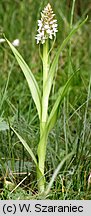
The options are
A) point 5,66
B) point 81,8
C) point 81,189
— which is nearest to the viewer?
point 81,189

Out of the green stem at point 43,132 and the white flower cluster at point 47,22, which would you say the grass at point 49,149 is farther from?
the white flower cluster at point 47,22

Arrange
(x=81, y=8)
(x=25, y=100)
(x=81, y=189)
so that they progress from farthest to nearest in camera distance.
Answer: (x=81, y=8) → (x=25, y=100) → (x=81, y=189)

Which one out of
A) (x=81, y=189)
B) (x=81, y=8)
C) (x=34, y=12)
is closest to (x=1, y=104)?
(x=81, y=189)

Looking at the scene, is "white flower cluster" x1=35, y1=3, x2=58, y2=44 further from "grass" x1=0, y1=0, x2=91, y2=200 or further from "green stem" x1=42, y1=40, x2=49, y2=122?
"grass" x1=0, y1=0, x2=91, y2=200

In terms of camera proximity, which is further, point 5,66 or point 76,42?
point 76,42

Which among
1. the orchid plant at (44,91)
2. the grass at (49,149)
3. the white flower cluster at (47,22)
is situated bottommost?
the grass at (49,149)

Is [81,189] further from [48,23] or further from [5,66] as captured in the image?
[5,66]

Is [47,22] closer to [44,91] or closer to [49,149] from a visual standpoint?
[44,91]

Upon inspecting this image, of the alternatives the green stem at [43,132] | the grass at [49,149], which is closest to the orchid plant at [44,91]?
→ the green stem at [43,132]

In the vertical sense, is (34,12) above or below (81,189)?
above

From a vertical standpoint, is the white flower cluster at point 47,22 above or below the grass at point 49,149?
above

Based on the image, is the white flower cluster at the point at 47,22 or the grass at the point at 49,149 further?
the grass at the point at 49,149
